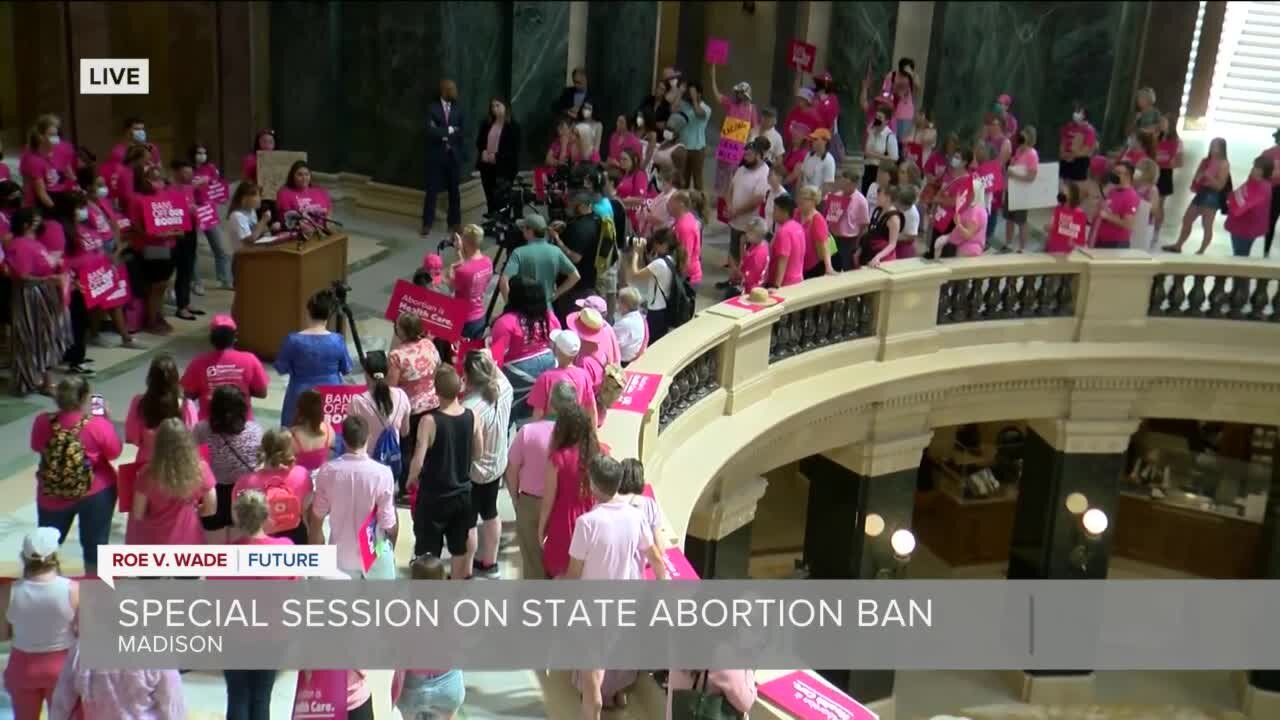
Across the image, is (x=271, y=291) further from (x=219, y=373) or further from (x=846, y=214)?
(x=846, y=214)

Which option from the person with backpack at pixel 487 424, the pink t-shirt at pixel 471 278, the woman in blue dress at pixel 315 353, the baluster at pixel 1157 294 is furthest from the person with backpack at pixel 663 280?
the baluster at pixel 1157 294

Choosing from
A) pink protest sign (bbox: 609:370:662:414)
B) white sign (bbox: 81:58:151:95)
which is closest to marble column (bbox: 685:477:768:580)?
pink protest sign (bbox: 609:370:662:414)

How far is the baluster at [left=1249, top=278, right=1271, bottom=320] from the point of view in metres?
16.5

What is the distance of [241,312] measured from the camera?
1286 cm

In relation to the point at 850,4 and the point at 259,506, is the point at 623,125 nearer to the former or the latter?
the point at 850,4

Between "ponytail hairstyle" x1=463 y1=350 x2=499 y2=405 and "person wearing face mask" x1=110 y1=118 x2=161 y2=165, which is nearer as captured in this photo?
"ponytail hairstyle" x1=463 y1=350 x2=499 y2=405

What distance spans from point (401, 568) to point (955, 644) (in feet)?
20.0

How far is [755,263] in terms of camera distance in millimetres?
13258

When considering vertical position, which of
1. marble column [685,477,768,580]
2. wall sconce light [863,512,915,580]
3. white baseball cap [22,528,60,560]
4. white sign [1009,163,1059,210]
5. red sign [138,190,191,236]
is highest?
white sign [1009,163,1059,210]

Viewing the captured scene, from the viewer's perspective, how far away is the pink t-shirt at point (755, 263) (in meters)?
13.2

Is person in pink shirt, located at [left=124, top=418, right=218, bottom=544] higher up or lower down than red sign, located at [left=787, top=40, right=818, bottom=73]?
lower down

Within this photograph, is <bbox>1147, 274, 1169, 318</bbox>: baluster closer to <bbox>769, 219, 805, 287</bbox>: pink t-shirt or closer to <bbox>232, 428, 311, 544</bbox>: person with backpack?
<bbox>769, 219, 805, 287</bbox>: pink t-shirt

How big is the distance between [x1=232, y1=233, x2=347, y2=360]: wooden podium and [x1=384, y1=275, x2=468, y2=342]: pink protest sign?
223 centimetres

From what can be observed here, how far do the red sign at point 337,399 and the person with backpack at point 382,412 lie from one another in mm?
86
